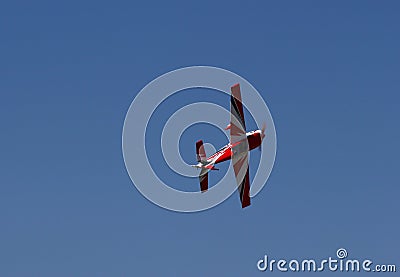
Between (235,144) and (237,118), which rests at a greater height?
(237,118)

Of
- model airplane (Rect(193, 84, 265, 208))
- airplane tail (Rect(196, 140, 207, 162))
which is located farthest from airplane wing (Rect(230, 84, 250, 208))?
airplane tail (Rect(196, 140, 207, 162))

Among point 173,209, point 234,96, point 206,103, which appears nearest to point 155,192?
point 173,209

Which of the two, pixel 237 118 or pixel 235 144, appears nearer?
pixel 235 144

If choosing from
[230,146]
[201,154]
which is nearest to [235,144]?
[230,146]

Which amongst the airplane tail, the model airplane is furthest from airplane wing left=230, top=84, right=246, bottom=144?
the airplane tail

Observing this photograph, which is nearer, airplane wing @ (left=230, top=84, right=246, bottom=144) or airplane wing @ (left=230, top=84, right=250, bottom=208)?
airplane wing @ (left=230, top=84, right=246, bottom=144)

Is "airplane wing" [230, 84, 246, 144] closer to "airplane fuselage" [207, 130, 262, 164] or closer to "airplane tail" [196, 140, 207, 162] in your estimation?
"airplane fuselage" [207, 130, 262, 164]

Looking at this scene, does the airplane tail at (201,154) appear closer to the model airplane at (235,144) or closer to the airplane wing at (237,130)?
the model airplane at (235,144)

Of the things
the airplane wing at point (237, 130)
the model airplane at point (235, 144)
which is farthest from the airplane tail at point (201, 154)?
the airplane wing at point (237, 130)

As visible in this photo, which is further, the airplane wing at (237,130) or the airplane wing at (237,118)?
the airplane wing at (237,130)

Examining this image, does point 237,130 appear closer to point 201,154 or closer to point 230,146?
point 230,146

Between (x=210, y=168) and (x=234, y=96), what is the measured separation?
504 inches

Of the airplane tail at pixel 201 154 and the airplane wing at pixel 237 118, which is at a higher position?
the airplane wing at pixel 237 118

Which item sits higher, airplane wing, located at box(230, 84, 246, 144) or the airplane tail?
airplane wing, located at box(230, 84, 246, 144)
